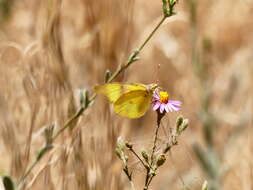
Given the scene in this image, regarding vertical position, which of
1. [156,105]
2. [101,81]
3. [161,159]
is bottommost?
[161,159]

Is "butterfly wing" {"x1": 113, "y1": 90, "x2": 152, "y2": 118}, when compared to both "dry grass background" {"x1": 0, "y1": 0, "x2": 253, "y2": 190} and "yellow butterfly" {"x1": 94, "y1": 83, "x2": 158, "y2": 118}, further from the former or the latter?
"dry grass background" {"x1": 0, "y1": 0, "x2": 253, "y2": 190}

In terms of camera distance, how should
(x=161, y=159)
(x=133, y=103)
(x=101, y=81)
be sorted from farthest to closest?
(x=101, y=81) < (x=133, y=103) < (x=161, y=159)

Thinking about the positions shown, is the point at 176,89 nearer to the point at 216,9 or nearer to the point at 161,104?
the point at 216,9

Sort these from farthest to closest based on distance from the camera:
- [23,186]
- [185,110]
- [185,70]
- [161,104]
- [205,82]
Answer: [185,70] < [185,110] < [205,82] < [23,186] < [161,104]

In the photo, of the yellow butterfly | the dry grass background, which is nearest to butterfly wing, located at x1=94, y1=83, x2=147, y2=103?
the yellow butterfly

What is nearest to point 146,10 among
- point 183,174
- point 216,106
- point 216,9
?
point 216,9

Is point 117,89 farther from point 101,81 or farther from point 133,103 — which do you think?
point 101,81

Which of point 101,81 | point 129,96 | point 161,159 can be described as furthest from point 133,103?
point 101,81
